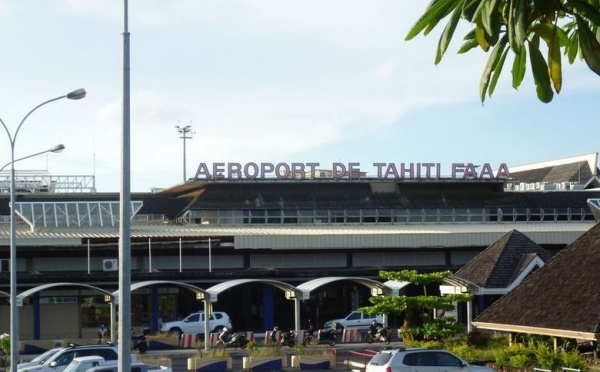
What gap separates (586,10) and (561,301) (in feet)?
87.3

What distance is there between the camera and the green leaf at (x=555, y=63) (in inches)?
252

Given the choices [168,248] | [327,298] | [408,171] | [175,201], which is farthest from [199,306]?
[408,171]

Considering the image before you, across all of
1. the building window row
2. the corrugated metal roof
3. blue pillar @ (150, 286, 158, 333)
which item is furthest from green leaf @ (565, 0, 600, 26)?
the building window row

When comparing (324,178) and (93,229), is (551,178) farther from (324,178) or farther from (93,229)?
(93,229)

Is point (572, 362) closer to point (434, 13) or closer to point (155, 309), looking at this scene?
point (434, 13)

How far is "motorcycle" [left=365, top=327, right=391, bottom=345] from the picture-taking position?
51.3 meters

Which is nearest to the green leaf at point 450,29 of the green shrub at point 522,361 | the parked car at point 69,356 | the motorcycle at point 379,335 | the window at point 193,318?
the green shrub at point 522,361

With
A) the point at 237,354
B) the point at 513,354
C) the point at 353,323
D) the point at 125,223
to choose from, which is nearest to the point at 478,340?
the point at 513,354

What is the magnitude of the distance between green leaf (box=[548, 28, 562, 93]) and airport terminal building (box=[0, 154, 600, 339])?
52.3m

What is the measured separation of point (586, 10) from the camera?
605 centimetres

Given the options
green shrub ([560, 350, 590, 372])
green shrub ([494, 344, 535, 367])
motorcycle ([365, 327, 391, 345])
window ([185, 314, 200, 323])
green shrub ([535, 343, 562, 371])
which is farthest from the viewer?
window ([185, 314, 200, 323])

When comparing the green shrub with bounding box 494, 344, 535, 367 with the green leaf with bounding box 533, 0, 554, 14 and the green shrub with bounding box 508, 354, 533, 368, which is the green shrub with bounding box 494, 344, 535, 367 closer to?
the green shrub with bounding box 508, 354, 533, 368

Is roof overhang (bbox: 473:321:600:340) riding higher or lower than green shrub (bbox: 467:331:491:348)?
higher

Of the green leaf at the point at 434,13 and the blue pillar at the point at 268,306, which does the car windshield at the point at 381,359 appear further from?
the blue pillar at the point at 268,306
